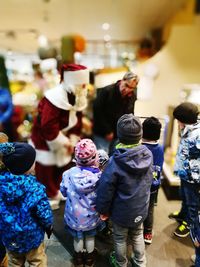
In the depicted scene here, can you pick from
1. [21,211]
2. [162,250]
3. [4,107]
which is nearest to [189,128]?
[162,250]

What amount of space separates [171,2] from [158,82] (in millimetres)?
1163

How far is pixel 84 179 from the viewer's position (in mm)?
1401

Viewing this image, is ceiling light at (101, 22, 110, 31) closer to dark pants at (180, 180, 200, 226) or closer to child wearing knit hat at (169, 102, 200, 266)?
child wearing knit hat at (169, 102, 200, 266)

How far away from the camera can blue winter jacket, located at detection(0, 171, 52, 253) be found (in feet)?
3.92

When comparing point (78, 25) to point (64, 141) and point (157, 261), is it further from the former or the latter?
point (157, 261)

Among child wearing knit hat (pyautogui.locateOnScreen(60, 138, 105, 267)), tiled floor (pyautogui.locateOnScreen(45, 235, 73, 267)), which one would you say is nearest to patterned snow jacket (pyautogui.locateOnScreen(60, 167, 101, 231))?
child wearing knit hat (pyautogui.locateOnScreen(60, 138, 105, 267))

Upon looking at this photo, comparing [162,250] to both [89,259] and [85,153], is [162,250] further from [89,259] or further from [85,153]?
[85,153]

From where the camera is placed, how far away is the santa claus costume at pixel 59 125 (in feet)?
6.40

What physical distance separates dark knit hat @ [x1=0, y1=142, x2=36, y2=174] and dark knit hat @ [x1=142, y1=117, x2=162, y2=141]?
2.27ft

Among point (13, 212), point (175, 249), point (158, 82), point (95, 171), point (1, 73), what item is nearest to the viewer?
point (13, 212)

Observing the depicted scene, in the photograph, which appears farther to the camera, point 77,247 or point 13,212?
point 77,247

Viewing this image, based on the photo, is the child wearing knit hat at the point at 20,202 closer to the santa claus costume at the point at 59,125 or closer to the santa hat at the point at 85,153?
the santa hat at the point at 85,153

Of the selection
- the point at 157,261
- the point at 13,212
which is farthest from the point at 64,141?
the point at 157,261

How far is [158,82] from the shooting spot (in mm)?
3500
